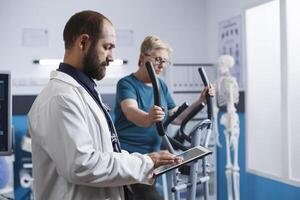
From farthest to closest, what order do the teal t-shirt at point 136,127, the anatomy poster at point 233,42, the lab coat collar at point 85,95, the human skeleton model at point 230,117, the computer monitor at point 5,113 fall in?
the anatomy poster at point 233,42, the human skeleton model at point 230,117, the computer monitor at point 5,113, the teal t-shirt at point 136,127, the lab coat collar at point 85,95

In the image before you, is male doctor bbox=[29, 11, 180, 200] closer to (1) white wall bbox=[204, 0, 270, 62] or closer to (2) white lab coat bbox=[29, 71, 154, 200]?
(2) white lab coat bbox=[29, 71, 154, 200]

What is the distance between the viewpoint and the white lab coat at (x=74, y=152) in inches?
52.1

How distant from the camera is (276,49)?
321 cm

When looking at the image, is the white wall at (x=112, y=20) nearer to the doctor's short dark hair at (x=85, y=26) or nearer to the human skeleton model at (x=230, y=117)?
the human skeleton model at (x=230, y=117)

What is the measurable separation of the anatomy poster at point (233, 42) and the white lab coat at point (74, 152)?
8.63 ft

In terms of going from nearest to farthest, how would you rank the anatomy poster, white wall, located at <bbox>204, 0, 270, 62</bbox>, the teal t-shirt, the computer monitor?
the teal t-shirt → the computer monitor → the anatomy poster → white wall, located at <bbox>204, 0, 270, 62</bbox>

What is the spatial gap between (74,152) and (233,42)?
2990mm

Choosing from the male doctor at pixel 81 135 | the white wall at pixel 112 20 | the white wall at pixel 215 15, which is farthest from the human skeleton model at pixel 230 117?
the male doctor at pixel 81 135

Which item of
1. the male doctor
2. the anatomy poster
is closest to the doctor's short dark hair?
the male doctor

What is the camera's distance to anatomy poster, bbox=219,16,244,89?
3902 mm

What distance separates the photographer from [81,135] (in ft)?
4.37

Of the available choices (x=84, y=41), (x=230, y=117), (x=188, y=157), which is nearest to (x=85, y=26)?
(x=84, y=41)

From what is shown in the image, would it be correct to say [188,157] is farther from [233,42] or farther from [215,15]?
[215,15]

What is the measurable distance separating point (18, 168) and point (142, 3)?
207 cm
